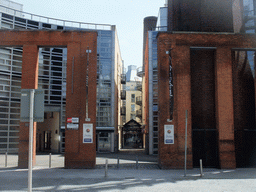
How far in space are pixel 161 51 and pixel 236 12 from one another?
→ 7.25 metres

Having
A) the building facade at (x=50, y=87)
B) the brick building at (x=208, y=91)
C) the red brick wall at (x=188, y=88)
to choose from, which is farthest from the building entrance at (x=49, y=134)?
the red brick wall at (x=188, y=88)

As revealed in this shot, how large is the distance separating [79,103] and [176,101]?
5744mm

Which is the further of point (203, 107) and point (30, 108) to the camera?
point (203, 107)

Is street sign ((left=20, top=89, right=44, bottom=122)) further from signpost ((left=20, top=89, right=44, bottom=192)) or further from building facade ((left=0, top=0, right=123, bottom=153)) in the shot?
building facade ((left=0, top=0, right=123, bottom=153))

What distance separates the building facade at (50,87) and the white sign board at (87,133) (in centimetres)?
1287

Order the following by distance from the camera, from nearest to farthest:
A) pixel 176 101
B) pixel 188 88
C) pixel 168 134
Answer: pixel 168 134 → pixel 176 101 → pixel 188 88

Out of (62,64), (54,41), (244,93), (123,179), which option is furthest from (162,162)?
(62,64)

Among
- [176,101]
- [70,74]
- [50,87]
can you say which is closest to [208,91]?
[176,101]

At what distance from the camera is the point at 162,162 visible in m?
16.4

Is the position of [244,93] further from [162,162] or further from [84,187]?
[84,187]

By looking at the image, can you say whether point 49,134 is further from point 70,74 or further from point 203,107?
point 203,107

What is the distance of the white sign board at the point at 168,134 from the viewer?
16.5 metres

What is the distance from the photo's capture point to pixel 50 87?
29531 mm

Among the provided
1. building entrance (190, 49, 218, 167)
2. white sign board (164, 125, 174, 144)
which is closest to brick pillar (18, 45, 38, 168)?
white sign board (164, 125, 174, 144)
